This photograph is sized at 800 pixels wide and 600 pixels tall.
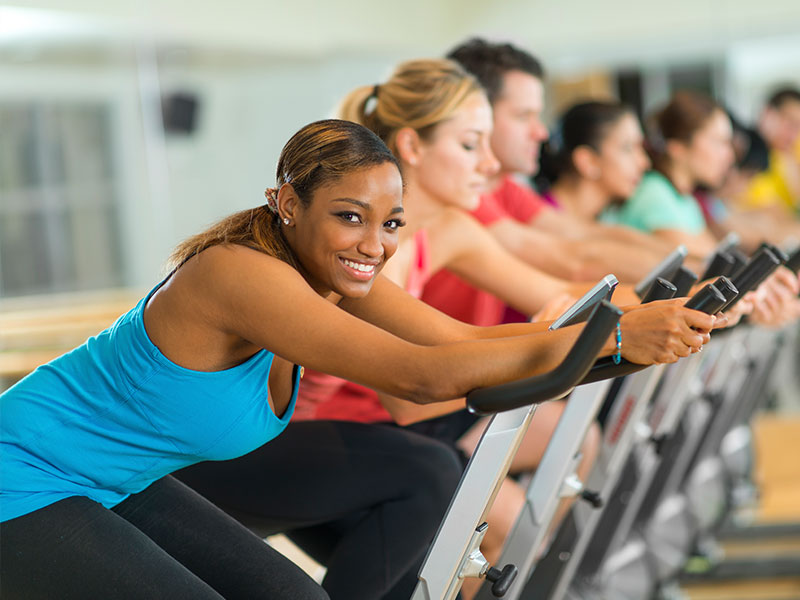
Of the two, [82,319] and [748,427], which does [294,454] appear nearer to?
[82,319]

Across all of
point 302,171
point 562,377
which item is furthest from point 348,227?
point 562,377

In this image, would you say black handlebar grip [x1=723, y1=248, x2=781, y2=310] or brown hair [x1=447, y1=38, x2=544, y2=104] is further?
brown hair [x1=447, y1=38, x2=544, y2=104]

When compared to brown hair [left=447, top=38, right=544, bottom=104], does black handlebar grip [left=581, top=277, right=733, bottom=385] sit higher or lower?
lower

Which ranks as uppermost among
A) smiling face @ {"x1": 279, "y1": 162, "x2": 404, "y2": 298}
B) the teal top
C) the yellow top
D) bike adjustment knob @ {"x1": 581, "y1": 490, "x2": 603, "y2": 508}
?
smiling face @ {"x1": 279, "y1": 162, "x2": 404, "y2": 298}

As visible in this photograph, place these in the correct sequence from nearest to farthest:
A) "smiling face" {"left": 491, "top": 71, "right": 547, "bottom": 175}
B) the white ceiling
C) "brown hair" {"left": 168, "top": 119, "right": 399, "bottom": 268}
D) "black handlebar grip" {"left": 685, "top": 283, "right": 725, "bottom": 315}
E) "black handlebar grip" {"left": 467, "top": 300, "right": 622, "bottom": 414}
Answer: "black handlebar grip" {"left": 467, "top": 300, "right": 622, "bottom": 414}
"black handlebar grip" {"left": 685, "top": 283, "right": 725, "bottom": 315}
"brown hair" {"left": 168, "top": 119, "right": 399, "bottom": 268}
"smiling face" {"left": 491, "top": 71, "right": 547, "bottom": 175}
the white ceiling

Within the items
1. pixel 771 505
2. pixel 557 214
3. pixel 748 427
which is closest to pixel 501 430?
pixel 557 214

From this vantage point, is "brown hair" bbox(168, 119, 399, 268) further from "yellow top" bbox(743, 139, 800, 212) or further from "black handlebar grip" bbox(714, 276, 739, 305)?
"yellow top" bbox(743, 139, 800, 212)

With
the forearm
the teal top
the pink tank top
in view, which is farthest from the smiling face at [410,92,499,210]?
the teal top

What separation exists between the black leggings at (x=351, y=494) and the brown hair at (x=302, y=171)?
1.66 feet

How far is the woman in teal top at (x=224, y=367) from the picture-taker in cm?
131

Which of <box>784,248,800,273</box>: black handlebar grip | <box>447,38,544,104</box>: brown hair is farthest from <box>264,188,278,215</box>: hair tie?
<box>447,38,544,104</box>: brown hair

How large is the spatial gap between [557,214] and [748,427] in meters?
2.13

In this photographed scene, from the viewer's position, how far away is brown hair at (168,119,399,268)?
1389mm

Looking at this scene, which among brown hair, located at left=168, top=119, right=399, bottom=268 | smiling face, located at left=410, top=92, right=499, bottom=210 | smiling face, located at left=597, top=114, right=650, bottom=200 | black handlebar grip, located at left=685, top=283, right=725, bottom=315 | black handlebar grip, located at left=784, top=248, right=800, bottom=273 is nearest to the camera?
black handlebar grip, located at left=685, top=283, right=725, bottom=315
